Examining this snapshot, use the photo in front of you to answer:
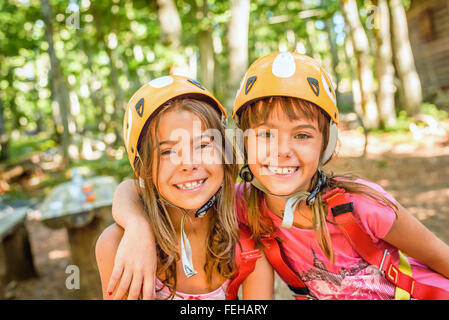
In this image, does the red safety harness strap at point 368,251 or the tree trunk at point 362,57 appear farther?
the tree trunk at point 362,57

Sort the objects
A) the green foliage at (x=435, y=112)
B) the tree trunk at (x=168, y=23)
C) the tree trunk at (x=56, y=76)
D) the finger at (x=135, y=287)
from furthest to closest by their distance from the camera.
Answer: the tree trunk at (x=56, y=76)
the green foliage at (x=435, y=112)
the tree trunk at (x=168, y=23)
the finger at (x=135, y=287)

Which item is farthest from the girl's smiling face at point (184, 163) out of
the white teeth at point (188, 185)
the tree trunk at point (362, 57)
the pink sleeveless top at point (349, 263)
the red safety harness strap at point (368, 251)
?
the tree trunk at point (362, 57)

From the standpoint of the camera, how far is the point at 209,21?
8625 mm

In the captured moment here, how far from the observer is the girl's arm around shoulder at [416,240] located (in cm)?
196

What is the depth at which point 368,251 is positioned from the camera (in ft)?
6.42

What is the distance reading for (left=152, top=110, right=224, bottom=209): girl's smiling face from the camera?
1.91 meters

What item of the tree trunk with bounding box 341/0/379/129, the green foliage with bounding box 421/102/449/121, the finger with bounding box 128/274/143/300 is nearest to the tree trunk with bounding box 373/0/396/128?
the tree trunk with bounding box 341/0/379/129

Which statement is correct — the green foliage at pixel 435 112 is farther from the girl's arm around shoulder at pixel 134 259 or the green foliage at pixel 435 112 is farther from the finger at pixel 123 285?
the finger at pixel 123 285

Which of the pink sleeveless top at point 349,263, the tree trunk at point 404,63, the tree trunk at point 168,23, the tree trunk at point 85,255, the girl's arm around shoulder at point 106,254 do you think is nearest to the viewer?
the girl's arm around shoulder at point 106,254

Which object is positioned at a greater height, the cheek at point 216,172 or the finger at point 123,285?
the cheek at point 216,172

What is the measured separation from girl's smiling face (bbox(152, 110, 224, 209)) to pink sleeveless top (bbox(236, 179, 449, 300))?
0.55 metres

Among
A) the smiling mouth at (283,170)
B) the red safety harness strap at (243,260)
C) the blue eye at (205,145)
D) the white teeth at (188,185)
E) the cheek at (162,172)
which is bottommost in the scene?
the red safety harness strap at (243,260)

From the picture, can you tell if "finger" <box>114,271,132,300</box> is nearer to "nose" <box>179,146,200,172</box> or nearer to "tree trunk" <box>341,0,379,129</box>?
"nose" <box>179,146,200,172</box>

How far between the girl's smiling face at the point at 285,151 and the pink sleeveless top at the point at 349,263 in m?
0.29
